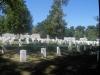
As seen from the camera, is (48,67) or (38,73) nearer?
(38,73)

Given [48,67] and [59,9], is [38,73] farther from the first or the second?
[59,9]

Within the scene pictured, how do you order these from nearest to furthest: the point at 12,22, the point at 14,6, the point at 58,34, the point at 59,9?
1. the point at 14,6
2. the point at 12,22
3. the point at 59,9
4. the point at 58,34

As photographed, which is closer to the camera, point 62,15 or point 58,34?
point 62,15

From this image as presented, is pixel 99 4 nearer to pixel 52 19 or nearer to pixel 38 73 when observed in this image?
pixel 38 73

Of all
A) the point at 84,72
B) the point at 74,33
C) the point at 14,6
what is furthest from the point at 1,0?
the point at 74,33

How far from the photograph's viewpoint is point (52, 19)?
275 feet

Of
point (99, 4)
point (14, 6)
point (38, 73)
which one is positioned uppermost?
point (14, 6)

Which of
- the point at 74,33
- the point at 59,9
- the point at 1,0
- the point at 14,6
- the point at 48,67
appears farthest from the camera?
the point at 74,33

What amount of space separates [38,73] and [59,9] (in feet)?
215

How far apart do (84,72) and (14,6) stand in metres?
17.6

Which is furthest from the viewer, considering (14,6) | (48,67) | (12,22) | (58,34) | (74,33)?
(74,33)

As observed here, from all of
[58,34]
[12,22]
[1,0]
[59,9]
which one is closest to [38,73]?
[1,0]

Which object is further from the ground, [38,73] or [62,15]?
[62,15]

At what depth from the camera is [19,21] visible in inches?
2778
